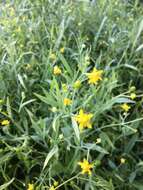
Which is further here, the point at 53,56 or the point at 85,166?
the point at 53,56

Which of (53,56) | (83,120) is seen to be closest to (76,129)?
(83,120)

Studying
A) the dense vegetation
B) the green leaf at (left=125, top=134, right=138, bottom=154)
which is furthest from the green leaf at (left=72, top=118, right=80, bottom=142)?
the green leaf at (left=125, top=134, right=138, bottom=154)

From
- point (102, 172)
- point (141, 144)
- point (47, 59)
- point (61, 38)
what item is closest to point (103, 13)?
point (61, 38)

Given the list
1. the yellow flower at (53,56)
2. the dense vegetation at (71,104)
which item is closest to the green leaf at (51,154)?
the dense vegetation at (71,104)

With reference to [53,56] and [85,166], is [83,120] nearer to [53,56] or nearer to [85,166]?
[85,166]

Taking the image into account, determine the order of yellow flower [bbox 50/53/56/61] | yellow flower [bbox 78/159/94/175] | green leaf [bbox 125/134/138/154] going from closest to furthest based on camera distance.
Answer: yellow flower [bbox 78/159/94/175] → green leaf [bbox 125/134/138/154] → yellow flower [bbox 50/53/56/61]

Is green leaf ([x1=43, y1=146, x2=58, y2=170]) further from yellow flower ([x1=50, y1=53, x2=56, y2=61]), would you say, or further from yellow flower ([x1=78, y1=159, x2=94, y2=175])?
yellow flower ([x1=50, y1=53, x2=56, y2=61])

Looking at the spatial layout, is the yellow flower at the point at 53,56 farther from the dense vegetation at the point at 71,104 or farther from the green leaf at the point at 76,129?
the green leaf at the point at 76,129

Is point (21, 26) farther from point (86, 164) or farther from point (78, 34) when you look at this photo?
point (86, 164)
